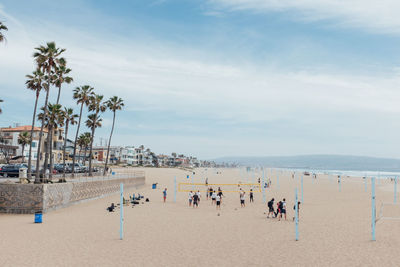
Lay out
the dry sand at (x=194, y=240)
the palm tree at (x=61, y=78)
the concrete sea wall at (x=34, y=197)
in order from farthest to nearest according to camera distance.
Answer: the palm tree at (x=61, y=78) → the concrete sea wall at (x=34, y=197) → the dry sand at (x=194, y=240)

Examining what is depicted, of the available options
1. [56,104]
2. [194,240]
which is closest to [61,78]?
[56,104]

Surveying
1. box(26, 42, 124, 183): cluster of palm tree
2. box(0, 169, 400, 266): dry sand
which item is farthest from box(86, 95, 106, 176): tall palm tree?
box(0, 169, 400, 266): dry sand

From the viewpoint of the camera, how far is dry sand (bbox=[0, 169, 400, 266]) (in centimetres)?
1372

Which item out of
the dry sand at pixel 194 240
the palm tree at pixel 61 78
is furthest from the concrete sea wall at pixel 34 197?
the palm tree at pixel 61 78

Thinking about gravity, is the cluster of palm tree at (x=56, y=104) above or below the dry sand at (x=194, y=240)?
above

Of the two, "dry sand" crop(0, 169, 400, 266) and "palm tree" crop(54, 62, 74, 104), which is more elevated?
"palm tree" crop(54, 62, 74, 104)

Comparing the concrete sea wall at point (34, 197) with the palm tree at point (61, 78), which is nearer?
the concrete sea wall at point (34, 197)

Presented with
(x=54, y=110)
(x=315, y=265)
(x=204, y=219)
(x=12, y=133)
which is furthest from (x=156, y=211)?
(x=12, y=133)

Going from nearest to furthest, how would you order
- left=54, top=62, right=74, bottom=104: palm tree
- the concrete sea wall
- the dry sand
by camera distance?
the dry sand, the concrete sea wall, left=54, top=62, right=74, bottom=104: palm tree

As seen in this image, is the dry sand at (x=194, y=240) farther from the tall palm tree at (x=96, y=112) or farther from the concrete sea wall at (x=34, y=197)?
the tall palm tree at (x=96, y=112)

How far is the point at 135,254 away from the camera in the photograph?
14578 millimetres

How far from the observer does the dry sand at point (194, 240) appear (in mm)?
13719

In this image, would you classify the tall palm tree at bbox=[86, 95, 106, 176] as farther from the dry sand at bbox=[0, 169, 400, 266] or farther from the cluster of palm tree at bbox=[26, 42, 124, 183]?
the dry sand at bbox=[0, 169, 400, 266]

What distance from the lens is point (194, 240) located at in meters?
17.5
